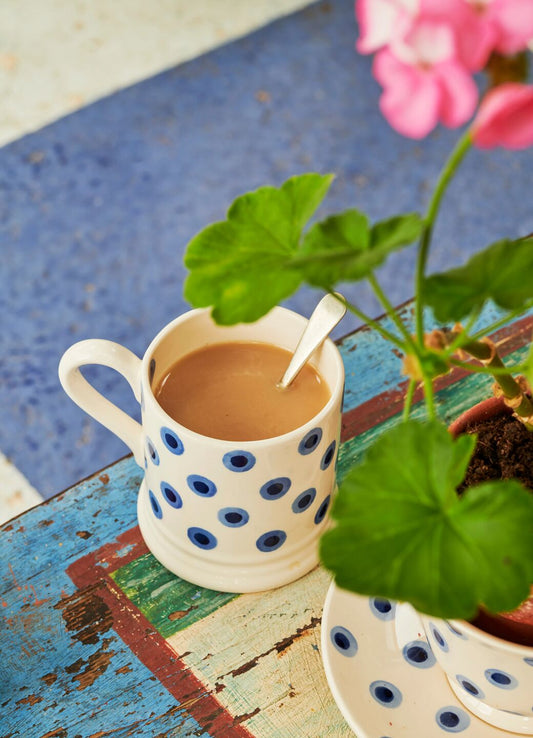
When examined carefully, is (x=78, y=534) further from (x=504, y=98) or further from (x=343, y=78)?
(x=343, y=78)

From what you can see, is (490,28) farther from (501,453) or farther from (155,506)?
(155,506)

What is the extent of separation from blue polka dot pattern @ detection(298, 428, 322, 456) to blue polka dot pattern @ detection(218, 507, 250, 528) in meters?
0.06

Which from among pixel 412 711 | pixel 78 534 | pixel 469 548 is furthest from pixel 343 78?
pixel 469 548

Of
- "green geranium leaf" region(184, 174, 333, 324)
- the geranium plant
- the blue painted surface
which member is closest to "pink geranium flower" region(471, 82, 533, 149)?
the geranium plant

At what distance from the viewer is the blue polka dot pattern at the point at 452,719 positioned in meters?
0.58

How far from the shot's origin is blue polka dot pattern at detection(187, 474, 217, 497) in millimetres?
587

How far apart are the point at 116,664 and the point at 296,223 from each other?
37cm

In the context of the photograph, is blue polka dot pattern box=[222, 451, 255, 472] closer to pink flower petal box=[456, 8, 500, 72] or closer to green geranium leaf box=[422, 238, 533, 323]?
green geranium leaf box=[422, 238, 533, 323]

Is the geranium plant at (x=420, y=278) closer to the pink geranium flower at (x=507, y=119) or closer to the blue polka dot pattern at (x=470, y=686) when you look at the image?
the pink geranium flower at (x=507, y=119)

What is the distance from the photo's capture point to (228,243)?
17.4 inches

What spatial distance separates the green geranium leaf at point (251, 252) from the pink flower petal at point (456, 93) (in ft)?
0.38

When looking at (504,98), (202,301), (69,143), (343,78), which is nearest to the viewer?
(504,98)

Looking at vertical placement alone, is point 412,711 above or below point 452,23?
below

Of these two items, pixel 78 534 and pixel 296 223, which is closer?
pixel 296 223
